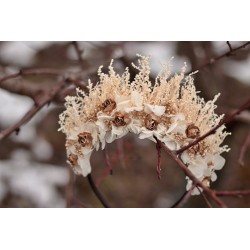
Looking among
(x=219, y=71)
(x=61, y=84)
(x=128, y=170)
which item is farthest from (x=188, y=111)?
(x=128, y=170)

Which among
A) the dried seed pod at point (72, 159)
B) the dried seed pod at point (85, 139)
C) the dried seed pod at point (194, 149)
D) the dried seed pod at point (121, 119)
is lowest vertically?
the dried seed pod at point (72, 159)

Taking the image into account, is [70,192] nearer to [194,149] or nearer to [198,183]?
[194,149]

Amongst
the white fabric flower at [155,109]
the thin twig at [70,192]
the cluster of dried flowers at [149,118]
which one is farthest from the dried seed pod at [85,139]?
the thin twig at [70,192]

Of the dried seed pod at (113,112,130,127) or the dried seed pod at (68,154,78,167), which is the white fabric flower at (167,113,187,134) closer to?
the dried seed pod at (113,112,130,127)

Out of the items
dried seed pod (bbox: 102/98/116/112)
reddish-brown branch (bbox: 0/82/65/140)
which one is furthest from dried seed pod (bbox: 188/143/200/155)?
reddish-brown branch (bbox: 0/82/65/140)

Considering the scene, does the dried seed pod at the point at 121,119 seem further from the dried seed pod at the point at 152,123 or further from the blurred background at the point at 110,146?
the blurred background at the point at 110,146

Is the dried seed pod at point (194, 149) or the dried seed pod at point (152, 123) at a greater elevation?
the dried seed pod at point (152, 123)
